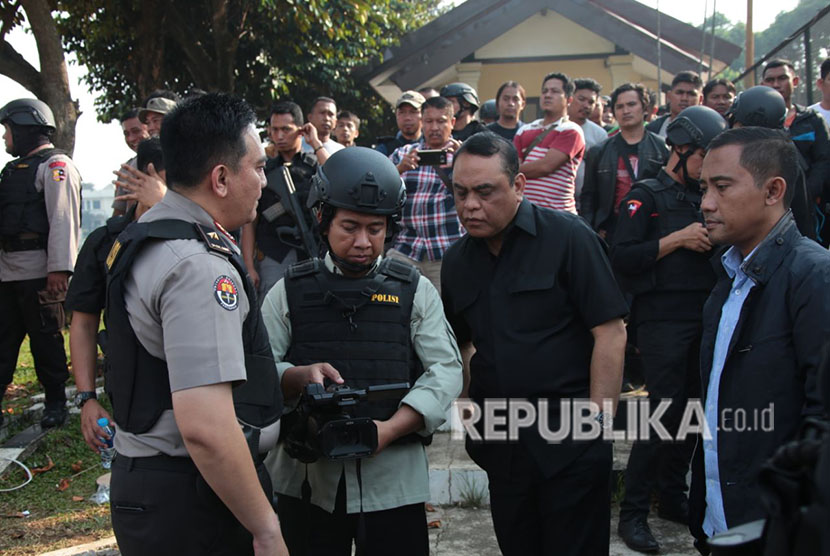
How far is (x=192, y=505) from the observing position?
2020 millimetres

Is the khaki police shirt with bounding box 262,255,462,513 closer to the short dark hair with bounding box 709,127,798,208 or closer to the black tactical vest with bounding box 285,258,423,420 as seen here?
the black tactical vest with bounding box 285,258,423,420

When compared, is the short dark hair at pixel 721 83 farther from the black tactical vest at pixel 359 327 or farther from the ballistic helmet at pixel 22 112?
the ballistic helmet at pixel 22 112

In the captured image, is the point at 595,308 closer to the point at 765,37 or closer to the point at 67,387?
the point at 67,387

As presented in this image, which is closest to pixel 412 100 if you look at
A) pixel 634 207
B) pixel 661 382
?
pixel 634 207

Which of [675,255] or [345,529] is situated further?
[675,255]

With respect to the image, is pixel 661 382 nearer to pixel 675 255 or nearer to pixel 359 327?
pixel 675 255

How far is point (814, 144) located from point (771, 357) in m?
3.33

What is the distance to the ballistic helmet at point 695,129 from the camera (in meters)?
4.04

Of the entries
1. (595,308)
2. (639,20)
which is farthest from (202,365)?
(639,20)

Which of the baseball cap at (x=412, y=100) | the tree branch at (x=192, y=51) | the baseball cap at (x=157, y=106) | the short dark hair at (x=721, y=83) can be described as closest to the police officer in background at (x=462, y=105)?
the baseball cap at (x=412, y=100)

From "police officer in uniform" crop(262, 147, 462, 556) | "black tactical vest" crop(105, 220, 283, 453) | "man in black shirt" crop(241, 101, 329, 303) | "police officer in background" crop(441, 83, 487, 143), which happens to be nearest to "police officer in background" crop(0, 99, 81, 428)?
"man in black shirt" crop(241, 101, 329, 303)

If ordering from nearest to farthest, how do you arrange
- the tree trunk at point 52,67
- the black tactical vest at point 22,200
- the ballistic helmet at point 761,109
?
the ballistic helmet at point 761,109, the black tactical vest at point 22,200, the tree trunk at point 52,67

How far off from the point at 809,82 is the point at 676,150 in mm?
4963

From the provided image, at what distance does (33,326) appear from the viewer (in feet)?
19.2
